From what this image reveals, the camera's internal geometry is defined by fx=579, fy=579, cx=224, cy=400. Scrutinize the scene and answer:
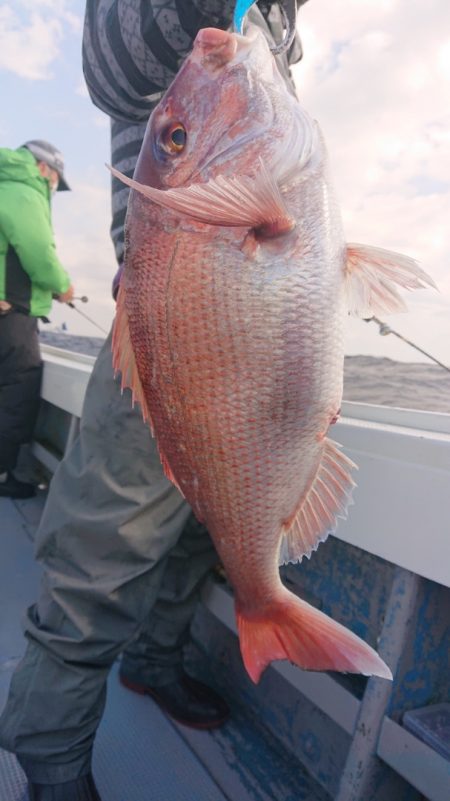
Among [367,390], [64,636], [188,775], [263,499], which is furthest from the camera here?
[367,390]

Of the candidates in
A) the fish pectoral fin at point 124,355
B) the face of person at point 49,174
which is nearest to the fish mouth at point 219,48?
the fish pectoral fin at point 124,355

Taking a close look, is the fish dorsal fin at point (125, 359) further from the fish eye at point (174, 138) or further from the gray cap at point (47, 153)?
the gray cap at point (47, 153)

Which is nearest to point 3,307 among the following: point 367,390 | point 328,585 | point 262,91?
point 367,390

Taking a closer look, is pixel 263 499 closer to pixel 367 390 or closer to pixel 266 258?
pixel 266 258

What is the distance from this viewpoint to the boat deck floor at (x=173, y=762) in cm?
172

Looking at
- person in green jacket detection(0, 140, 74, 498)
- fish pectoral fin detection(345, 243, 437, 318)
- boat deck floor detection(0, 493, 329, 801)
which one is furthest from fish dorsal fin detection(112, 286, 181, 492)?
person in green jacket detection(0, 140, 74, 498)

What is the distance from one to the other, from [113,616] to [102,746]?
62 centimetres

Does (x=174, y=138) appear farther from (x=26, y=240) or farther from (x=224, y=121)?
(x=26, y=240)

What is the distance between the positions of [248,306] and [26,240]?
3.44m

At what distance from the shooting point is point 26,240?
13.2 ft

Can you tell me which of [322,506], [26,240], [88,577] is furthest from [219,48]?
[26,240]

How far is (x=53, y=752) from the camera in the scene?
4.97 feet

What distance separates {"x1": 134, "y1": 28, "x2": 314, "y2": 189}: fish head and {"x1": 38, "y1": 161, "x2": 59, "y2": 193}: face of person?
3769 mm

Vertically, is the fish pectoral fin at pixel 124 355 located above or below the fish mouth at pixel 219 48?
below
